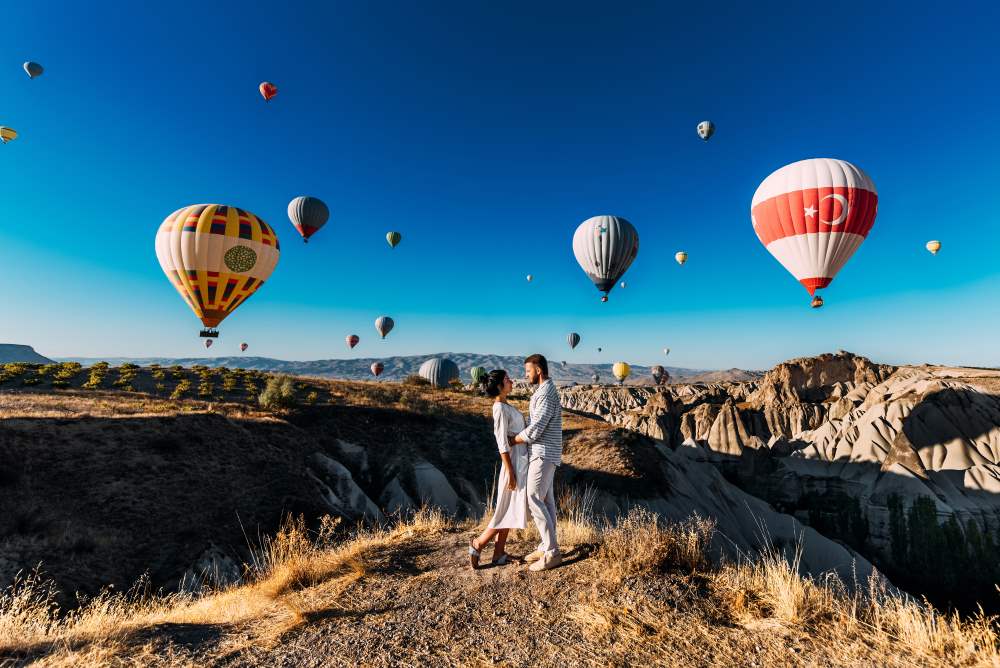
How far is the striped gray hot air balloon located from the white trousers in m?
39.3

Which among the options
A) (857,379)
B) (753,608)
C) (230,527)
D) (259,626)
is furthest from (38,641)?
(857,379)

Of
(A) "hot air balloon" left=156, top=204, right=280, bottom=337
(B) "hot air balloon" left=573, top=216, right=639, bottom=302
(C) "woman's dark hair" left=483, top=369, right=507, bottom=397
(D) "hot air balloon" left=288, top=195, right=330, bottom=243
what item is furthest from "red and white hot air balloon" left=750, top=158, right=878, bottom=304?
(D) "hot air balloon" left=288, top=195, right=330, bottom=243

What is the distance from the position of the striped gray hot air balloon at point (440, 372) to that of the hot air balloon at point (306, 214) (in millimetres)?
17326

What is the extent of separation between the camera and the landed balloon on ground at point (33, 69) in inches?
1346

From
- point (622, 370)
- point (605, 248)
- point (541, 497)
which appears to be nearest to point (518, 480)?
point (541, 497)

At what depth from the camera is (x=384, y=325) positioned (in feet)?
186

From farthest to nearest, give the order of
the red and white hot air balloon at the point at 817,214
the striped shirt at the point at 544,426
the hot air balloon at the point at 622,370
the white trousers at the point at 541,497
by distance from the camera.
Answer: the hot air balloon at the point at 622,370, the red and white hot air balloon at the point at 817,214, the white trousers at the point at 541,497, the striped shirt at the point at 544,426

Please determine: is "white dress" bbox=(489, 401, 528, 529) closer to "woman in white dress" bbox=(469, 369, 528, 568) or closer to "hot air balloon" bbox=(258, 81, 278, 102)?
"woman in white dress" bbox=(469, 369, 528, 568)

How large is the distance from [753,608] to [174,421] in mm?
19149

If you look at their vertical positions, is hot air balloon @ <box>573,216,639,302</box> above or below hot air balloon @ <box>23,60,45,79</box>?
below

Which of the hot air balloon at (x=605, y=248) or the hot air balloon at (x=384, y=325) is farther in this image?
the hot air balloon at (x=384, y=325)

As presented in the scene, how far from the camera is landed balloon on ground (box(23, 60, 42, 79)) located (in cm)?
3419

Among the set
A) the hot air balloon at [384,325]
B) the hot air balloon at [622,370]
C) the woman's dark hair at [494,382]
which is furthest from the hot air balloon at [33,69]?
the hot air balloon at [622,370]

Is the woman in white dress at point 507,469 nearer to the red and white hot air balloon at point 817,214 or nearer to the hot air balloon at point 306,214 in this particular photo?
the red and white hot air balloon at point 817,214
